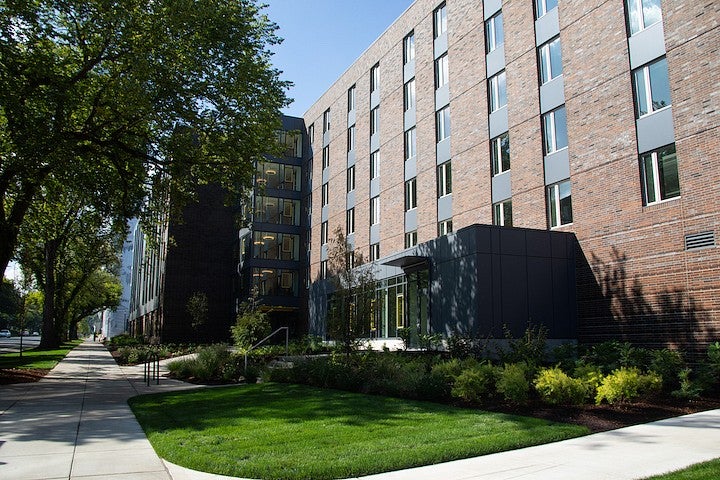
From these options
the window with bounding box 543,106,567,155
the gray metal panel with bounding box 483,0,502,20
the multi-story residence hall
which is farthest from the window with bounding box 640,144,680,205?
the gray metal panel with bounding box 483,0,502,20

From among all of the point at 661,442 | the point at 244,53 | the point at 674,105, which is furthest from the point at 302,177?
the point at 661,442

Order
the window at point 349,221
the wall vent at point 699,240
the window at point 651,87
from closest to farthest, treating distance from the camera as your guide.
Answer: the wall vent at point 699,240 < the window at point 651,87 < the window at point 349,221

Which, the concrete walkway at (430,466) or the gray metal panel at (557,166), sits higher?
the gray metal panel at (557,166)

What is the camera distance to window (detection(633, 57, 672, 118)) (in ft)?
57.7

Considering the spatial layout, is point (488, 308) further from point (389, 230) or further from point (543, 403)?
point (389, 230)

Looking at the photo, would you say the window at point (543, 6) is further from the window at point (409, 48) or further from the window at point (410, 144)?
the window at point (410, 144)

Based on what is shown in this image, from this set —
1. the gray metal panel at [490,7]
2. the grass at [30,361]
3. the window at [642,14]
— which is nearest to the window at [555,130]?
the window at [642,14]

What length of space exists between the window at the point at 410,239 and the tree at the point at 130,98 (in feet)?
31.1

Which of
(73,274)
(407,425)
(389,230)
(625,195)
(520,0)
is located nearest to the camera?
(407,425)

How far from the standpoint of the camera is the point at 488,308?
19.2 meters

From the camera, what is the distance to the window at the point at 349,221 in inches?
1447

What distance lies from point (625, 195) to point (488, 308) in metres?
5.82

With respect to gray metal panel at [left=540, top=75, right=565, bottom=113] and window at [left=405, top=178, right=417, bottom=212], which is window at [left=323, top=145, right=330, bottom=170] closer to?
window at [left=405, top=178, right=417, bottom=212]

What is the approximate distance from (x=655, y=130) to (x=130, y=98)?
16.9m
